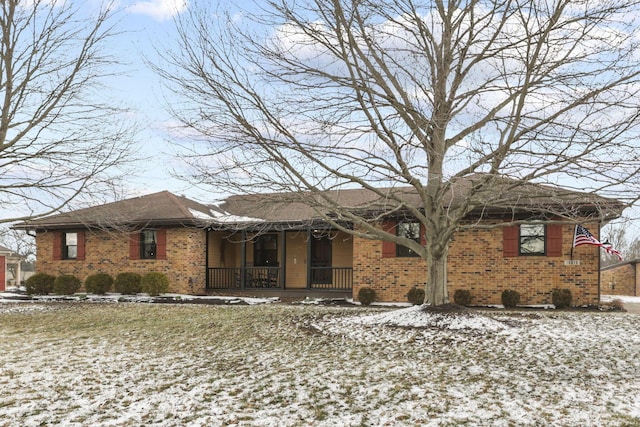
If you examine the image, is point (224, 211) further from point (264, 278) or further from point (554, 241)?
point (554, 241)

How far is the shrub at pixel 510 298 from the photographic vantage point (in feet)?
53.3

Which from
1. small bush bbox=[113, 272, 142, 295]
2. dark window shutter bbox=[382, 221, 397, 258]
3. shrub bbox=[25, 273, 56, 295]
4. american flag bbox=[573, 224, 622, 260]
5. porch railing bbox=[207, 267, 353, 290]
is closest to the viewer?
american flag bbox=[573, 224, 622, 260]

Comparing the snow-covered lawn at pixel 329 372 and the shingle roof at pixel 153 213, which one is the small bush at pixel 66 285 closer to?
the shingle roof at pixel 153 213

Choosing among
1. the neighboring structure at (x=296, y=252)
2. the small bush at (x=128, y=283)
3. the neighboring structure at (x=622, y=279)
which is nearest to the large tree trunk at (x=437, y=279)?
the neighboring structure at (x=296, y=252)

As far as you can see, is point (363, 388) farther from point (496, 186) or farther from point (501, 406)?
point (496, 186)

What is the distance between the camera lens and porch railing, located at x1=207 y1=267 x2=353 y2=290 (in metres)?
A: 21.1

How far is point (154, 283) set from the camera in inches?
783

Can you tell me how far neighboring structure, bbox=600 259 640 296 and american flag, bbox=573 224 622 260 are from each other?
658 inches

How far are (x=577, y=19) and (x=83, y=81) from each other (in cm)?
1341

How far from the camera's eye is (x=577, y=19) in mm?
9812

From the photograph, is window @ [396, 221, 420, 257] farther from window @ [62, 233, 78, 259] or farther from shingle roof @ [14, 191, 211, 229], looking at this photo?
window @ [62, 233, 78, 259]

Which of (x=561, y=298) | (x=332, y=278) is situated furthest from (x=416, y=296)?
(x=332, y=278)

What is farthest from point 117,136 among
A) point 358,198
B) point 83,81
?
point 358,198

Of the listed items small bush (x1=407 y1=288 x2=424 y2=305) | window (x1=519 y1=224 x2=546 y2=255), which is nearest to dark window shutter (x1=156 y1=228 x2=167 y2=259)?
small bush (x1=407 y1=288 x2=424 y2=305)
